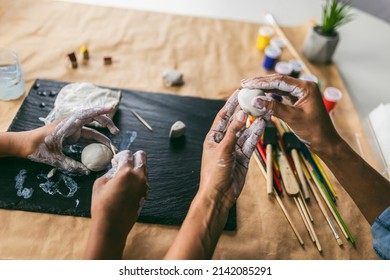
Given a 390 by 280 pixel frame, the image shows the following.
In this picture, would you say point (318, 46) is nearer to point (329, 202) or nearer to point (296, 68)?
point (296, 68)

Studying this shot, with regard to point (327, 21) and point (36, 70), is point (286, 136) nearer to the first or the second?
point (327, 21)

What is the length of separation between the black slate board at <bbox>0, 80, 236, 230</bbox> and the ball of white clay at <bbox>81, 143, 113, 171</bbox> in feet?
0.13

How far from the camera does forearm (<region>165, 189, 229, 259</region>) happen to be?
888 millimetres

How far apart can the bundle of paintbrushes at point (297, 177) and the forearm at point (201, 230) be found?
0.33m

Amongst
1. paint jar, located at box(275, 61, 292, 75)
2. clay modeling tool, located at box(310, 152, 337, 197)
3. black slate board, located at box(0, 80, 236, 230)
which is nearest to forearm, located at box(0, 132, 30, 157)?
black slate board, located at box(0, 80, 236, 230)

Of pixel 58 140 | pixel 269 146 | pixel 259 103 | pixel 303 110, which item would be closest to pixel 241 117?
pixel 259 103

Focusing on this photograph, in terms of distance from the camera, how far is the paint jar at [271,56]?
175 centimetres

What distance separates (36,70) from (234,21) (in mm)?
1223

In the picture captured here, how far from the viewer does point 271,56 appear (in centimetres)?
175

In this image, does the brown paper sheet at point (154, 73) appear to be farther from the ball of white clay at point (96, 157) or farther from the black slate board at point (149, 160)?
the ball of white clay at point (96, 157)

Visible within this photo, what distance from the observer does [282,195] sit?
4.07 ft

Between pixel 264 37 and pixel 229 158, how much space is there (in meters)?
1.12

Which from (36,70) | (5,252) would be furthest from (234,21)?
(5,252)

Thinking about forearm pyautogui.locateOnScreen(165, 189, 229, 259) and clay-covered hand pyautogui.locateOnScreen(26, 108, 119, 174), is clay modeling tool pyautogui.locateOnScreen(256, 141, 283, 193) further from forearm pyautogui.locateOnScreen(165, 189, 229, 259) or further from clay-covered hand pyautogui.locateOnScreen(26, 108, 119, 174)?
clay-covered hand pyautogui.locateOnScreen(26, 108, 119, 174)
